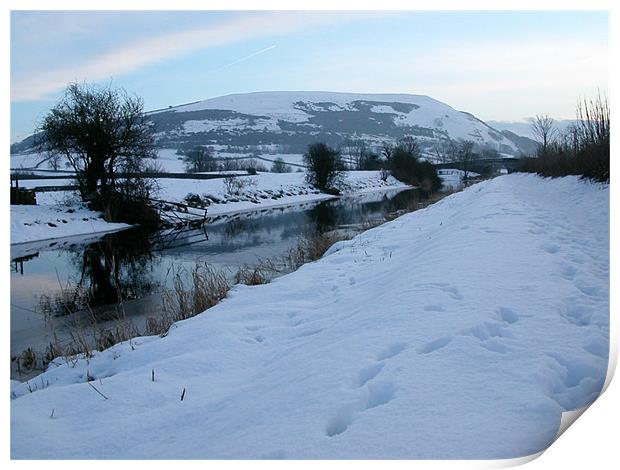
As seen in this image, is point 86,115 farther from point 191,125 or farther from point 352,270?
point 191,125

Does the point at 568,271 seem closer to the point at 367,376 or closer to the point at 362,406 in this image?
the point at 367,376

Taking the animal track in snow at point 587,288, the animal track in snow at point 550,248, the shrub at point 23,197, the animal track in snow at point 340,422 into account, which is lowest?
the animal track in snow at point 340,422

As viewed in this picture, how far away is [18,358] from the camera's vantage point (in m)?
6.12

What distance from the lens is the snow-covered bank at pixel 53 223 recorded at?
19.3 meters

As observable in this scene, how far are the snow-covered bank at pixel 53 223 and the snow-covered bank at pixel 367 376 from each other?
16627 millimetres

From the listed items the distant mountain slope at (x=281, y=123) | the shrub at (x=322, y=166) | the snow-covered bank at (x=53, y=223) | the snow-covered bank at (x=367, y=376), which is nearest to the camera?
the snow-covered bank at (x=367, y=376)

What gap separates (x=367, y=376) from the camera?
10.6 feet

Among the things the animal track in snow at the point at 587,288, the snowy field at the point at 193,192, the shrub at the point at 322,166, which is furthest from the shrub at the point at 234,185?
the animal track in snow at the point at 587,288

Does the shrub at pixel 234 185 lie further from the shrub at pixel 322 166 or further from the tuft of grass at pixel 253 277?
the tuft of grass at pixel 253 277

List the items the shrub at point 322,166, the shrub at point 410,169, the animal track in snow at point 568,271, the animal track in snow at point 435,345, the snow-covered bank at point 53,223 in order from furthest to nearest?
the shrub at point 410,169
the shrub at point 322,166
the snow-covered bank at point 53,223
the animal track in snow at point 568,271
the animal track in snow at point 435,345

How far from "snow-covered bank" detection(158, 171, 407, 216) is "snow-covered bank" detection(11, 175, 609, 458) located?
82.2 ft

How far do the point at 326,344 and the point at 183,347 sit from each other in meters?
1.74

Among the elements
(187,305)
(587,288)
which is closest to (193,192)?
(187,305)

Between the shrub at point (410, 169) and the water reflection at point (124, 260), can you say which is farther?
the shrub at point (410, 169)
